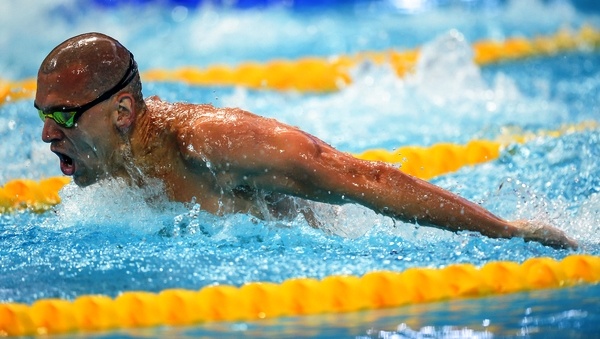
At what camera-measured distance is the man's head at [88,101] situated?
3.00 metres

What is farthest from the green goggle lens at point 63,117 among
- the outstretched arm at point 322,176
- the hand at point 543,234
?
the hand at point 543,234

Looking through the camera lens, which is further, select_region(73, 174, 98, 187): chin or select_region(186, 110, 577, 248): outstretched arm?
select_region(73, 174, 98, 187): chin

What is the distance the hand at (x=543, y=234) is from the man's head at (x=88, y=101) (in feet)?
4.36

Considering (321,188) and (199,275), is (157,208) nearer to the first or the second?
(199,275)

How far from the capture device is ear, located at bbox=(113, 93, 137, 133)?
10.1 feet

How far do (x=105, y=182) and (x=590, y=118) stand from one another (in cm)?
370

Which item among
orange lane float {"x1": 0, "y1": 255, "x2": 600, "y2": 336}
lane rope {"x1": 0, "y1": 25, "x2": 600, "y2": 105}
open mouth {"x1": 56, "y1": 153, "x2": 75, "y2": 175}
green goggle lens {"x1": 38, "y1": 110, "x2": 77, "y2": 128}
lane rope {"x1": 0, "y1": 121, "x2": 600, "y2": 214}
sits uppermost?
lane rope {"x1": 0, "y1": 25, "x2": 600, "y2": 105}

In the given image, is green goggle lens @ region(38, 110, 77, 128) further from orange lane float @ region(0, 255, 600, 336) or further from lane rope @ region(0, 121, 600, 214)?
lane rope @ region(0, 121, 600, 214)

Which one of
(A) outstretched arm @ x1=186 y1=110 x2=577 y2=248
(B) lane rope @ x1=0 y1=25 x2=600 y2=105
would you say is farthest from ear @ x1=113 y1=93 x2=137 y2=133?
(B) lane rope @ x1=0 y1=25 x2=600 y2=105

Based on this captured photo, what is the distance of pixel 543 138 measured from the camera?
494cm

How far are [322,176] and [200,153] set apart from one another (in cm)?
40

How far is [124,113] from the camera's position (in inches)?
121

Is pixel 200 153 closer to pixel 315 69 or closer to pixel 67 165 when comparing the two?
pixel 67 165

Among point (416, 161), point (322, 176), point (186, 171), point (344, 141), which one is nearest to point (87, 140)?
point (186, 171)
